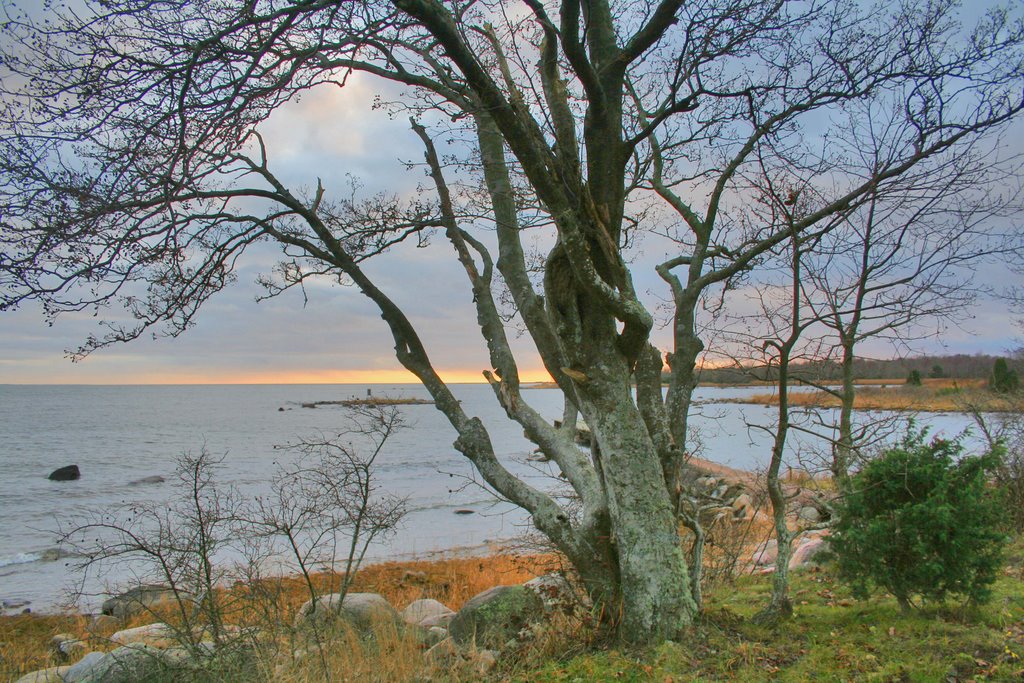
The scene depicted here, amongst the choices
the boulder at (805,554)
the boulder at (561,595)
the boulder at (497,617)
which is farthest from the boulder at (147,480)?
the boulder at (805,554)

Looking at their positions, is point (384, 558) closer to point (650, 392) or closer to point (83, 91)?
point (650, 392)

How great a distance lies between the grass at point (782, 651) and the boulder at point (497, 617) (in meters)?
0.49

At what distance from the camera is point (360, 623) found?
8.21m

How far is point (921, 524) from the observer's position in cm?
487

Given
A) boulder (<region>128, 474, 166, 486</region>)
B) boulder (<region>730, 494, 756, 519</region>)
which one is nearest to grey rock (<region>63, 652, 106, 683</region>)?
boulder (<region>730, 494, 756, 519</region>)

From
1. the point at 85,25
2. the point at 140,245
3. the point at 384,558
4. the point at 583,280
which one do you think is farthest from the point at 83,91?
the point at 384,558

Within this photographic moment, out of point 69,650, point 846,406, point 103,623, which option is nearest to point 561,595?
point 846,406

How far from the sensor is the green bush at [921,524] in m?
4.75

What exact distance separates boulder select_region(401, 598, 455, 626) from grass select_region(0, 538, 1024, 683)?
2.42 meters

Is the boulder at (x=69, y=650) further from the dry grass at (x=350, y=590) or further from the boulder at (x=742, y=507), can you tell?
the boulder at (x=742, y=507)

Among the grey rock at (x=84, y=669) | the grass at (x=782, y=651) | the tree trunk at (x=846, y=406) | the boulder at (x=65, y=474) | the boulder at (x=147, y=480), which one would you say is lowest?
the boulder at (x=147, y=480)

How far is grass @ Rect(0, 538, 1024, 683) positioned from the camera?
166 inches

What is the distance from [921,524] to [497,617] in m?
Result: 4.41

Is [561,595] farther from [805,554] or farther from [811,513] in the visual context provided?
[811,513]
